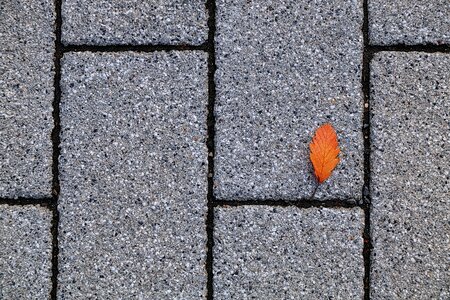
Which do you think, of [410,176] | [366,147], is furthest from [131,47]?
[410,176]

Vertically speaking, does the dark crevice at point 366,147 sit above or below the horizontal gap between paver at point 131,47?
below

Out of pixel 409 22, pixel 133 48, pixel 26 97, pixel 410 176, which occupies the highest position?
pixel 409 22

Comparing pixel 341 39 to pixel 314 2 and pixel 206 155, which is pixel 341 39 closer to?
pixel 314 2

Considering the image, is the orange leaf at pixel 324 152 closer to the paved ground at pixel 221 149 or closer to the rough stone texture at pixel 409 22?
the paved ground at pixel 221 149

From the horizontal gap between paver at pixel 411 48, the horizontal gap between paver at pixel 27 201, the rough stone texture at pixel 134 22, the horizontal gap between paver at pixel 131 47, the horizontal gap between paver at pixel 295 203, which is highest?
the rough stone texture at pixel 134 22

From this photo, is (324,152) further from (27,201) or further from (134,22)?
(27,201)

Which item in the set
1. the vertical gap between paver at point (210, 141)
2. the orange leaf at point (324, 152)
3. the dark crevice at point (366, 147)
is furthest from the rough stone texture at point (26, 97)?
the dark crevice at point (366, 147)
